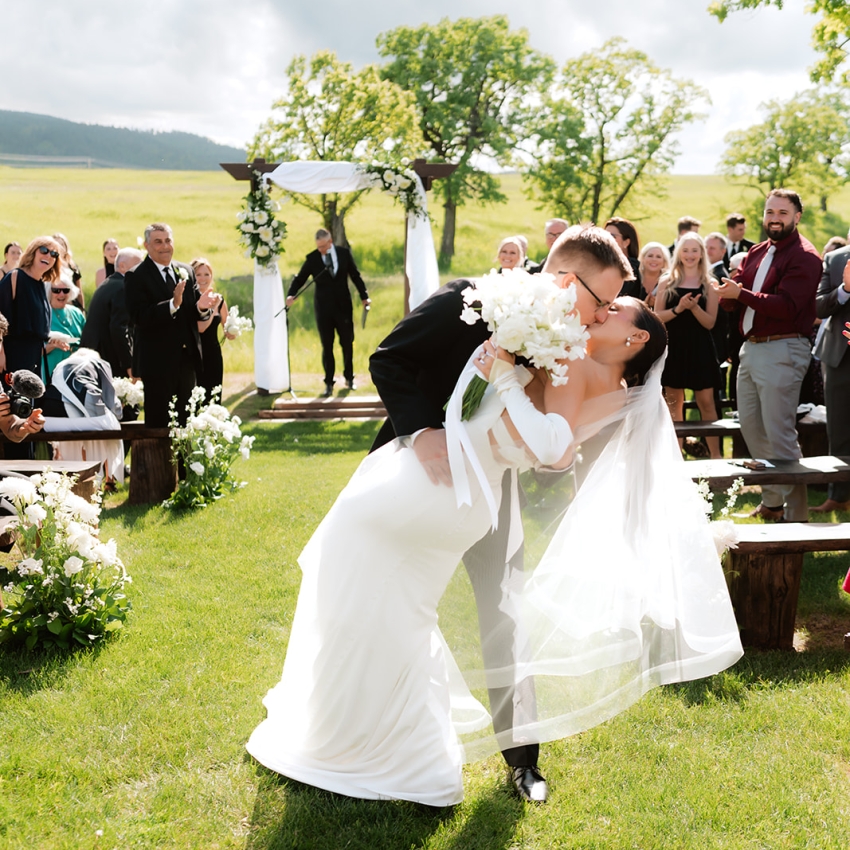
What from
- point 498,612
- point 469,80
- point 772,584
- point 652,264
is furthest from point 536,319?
point 469,80

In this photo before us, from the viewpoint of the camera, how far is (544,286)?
250cm

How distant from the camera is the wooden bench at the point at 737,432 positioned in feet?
24.0

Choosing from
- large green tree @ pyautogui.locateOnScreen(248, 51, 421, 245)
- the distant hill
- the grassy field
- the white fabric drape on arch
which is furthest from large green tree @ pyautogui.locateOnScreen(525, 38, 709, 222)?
the distant hill

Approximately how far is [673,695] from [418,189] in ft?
32.9

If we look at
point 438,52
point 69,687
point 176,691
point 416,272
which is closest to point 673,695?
point 176,691

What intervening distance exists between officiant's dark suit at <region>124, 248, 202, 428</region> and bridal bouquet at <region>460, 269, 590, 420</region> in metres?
5.47

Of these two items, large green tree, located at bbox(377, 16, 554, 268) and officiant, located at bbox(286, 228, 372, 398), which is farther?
large green tree, located at bbox(377, 16, 554, 268)

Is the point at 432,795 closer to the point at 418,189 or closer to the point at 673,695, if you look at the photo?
the point at 673,695

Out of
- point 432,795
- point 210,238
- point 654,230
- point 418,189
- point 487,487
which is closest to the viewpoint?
point 487,487

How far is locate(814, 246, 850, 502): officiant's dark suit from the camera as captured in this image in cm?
680

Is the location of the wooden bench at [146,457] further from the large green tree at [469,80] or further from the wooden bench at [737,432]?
the large green tree at [469,80]

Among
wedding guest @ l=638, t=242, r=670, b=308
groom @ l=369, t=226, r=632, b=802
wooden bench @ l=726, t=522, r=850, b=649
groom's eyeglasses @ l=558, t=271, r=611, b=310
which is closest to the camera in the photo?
groom's eyeglasses @ l=558, t=271, r=611, b=310

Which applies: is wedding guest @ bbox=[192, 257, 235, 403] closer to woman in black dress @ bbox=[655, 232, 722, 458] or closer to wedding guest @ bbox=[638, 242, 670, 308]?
wedding guest @ bbox=[638, 242, 670, 308]

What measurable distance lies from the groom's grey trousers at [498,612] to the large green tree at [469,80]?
37.4 meters
